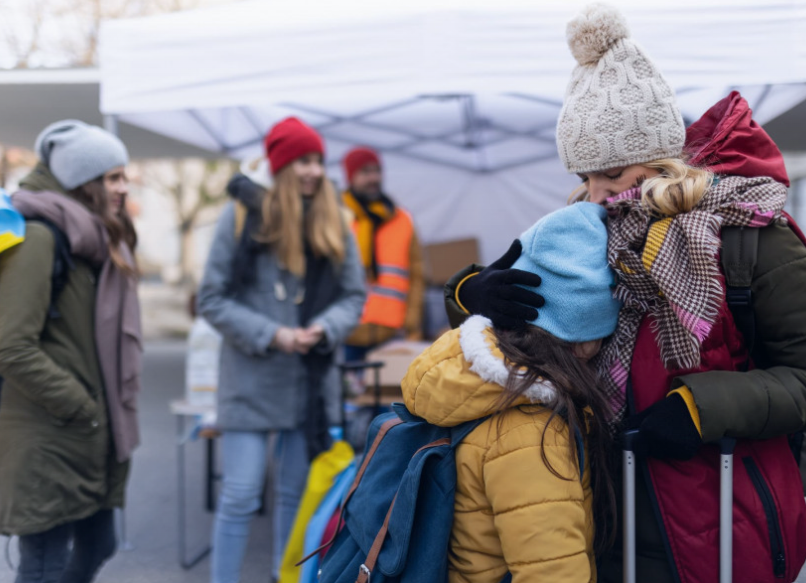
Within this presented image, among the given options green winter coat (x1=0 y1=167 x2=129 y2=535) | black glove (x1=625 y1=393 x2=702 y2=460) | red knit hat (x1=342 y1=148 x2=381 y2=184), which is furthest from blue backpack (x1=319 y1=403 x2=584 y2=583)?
red knit hat (x1=342 y1=148 x2=381 y2=184)

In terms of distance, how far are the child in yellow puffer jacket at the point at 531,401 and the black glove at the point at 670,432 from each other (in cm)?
12

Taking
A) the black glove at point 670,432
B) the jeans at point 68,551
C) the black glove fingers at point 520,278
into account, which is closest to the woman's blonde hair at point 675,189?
the black glove fingers at point 520,278

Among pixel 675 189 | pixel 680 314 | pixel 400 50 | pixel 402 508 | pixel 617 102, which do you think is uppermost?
pixel 400 50

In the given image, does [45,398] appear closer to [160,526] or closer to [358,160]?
[160,526]

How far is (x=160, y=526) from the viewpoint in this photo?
12.6 feet

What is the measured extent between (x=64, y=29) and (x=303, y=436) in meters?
11.5

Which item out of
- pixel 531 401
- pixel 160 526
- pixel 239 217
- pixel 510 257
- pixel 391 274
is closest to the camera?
pixel 531 401

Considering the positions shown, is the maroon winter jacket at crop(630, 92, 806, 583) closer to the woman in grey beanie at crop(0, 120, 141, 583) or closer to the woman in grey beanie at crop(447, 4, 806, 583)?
the woman in grey beanie at crop(447, 4, 806, 583)

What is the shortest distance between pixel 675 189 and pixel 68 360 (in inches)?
72.9

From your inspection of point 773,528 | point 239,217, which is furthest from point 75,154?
point 773,528

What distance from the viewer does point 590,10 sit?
144 cm

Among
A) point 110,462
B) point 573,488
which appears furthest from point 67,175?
point 573,488

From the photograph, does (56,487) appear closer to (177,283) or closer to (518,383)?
(518,383)

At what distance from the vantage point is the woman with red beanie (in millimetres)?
2670
